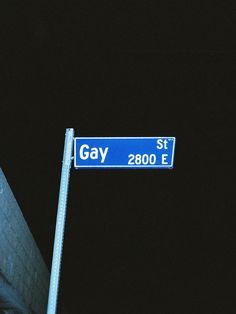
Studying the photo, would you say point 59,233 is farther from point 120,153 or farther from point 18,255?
point 18,255

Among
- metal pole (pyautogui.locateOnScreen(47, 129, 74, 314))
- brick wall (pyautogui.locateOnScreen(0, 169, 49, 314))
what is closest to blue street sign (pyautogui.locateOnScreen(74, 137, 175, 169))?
metal pole (pyautogui.locateOnScreen(47, 129, 74, 314))

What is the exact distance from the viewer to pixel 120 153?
458cm

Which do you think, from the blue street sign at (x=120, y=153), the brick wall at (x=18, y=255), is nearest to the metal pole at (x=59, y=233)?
the blue street sign at (x=120, y=153)

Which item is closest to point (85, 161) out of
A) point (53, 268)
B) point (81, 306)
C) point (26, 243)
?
point (53, 268)

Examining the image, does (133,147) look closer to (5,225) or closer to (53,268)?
(53,268)

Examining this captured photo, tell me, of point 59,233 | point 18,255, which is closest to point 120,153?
point 59,233

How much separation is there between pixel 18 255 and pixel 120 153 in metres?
2.40

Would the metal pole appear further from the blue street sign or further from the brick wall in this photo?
the brick wall

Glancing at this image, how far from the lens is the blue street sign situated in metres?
4.57

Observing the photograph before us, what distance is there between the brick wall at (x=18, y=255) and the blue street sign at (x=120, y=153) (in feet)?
3.62

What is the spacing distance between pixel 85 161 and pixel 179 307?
18.2m

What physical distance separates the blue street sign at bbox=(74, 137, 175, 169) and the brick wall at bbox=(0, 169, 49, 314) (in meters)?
1.10

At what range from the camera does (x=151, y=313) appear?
21.5 meters

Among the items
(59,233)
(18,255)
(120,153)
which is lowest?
(59,233)
